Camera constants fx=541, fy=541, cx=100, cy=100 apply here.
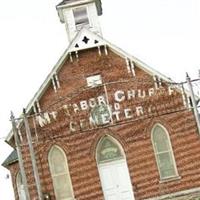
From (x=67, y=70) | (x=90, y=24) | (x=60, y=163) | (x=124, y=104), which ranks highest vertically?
(x=90, y=24)

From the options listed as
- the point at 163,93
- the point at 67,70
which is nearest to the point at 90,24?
the point at 67,70

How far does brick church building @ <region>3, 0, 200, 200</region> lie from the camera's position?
85.4 feet

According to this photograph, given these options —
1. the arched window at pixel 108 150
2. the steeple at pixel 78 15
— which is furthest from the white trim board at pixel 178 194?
the steeple at pixel 78 15

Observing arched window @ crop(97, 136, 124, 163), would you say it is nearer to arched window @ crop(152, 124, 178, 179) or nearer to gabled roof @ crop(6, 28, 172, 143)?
arched window @ crop(152, 124, 178, 179)

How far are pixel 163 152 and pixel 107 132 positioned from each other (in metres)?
2.90

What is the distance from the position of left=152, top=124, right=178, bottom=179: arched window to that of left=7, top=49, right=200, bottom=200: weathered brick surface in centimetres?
27

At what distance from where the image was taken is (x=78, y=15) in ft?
97.5

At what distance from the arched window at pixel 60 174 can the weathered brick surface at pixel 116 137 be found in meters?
0.23

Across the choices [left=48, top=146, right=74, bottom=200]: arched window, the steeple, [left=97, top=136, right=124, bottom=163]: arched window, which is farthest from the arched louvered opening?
the steeple

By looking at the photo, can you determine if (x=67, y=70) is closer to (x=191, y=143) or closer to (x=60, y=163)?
(x=60, y=163)

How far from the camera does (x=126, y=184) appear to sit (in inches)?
1035

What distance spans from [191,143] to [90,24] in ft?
28.2

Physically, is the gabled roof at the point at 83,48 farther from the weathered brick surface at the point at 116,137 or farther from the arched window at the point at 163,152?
the arched window at the point at 163,152

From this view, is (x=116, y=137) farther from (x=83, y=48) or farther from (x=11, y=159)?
(x=11, y=159)
